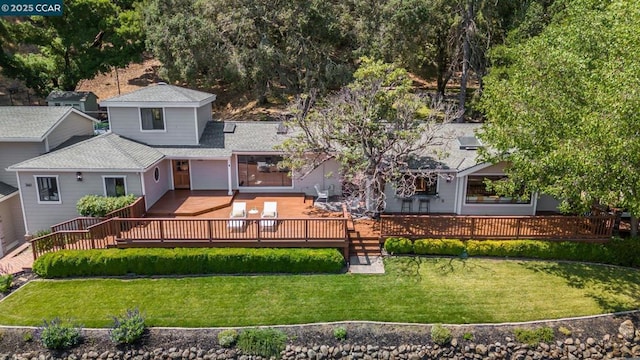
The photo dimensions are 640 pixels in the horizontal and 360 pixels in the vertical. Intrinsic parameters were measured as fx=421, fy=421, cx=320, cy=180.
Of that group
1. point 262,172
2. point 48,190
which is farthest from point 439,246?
point 48,190

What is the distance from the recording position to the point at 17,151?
1825cm

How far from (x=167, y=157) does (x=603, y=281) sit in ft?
56.7

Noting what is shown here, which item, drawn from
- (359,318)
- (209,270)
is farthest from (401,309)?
(209,270)

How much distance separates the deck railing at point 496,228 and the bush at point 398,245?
30 centimetres

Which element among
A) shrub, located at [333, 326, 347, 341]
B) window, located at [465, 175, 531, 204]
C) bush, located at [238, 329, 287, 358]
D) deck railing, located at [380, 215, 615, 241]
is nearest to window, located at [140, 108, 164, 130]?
deck railing, located at [380, 215, 615, 241]

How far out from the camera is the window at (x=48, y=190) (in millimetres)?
16469

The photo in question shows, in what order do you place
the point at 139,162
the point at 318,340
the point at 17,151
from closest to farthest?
the point at 318,340, the point at 139,162, the point at 17,151

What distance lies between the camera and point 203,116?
20.6 m

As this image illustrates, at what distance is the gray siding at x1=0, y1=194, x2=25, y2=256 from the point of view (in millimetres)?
17281

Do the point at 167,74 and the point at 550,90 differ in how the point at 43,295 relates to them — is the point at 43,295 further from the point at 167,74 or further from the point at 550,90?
the point at 167,74

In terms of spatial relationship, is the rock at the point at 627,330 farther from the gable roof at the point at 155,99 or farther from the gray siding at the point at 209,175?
the gable roof at the point at 155,99

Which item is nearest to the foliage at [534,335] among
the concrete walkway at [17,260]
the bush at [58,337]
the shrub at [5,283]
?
the bush at [58,337]

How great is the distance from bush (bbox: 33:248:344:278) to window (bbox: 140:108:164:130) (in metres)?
7.04

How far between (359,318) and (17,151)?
53.7 ft
